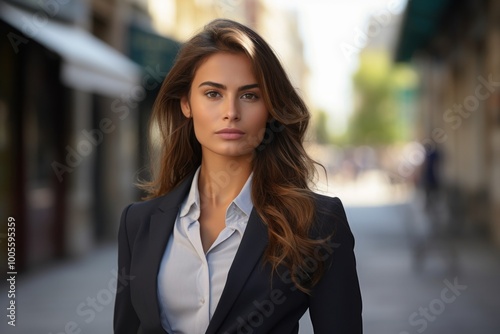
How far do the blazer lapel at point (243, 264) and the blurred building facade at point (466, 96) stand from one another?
11.2m

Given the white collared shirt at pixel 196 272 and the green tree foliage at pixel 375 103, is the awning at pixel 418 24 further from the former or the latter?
the green tree foliage at pixel 375 103

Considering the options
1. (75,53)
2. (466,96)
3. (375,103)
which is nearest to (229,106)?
(75,53)

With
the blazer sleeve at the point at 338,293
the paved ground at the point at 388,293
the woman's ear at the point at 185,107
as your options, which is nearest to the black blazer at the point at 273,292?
the blazer sleeve at the point at 338,293

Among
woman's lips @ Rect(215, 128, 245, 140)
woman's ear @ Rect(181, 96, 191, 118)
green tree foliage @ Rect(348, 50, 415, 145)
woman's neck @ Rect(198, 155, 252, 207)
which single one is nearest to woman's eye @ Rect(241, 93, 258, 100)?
woman's lips @ Rect(215, 128, 245, 140)

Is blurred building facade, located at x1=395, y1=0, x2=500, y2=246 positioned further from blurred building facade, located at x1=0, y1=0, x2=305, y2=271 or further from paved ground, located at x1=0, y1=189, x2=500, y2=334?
blurred building facade, located at x1=0, y1=0, x2=305, y2=271

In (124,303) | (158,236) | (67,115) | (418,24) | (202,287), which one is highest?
(418,24)

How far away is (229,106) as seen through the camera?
2631 millimetres

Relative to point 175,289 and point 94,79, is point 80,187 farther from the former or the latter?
point 175,289

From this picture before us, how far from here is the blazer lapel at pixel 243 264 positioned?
252 centimetres

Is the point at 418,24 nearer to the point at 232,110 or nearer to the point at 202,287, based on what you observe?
the point at 232,110

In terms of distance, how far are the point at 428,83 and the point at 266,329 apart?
29.0 meters

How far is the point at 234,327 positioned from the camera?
2.52m

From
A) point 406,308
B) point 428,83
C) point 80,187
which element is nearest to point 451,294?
point 406,308

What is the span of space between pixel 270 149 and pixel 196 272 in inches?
17.7
